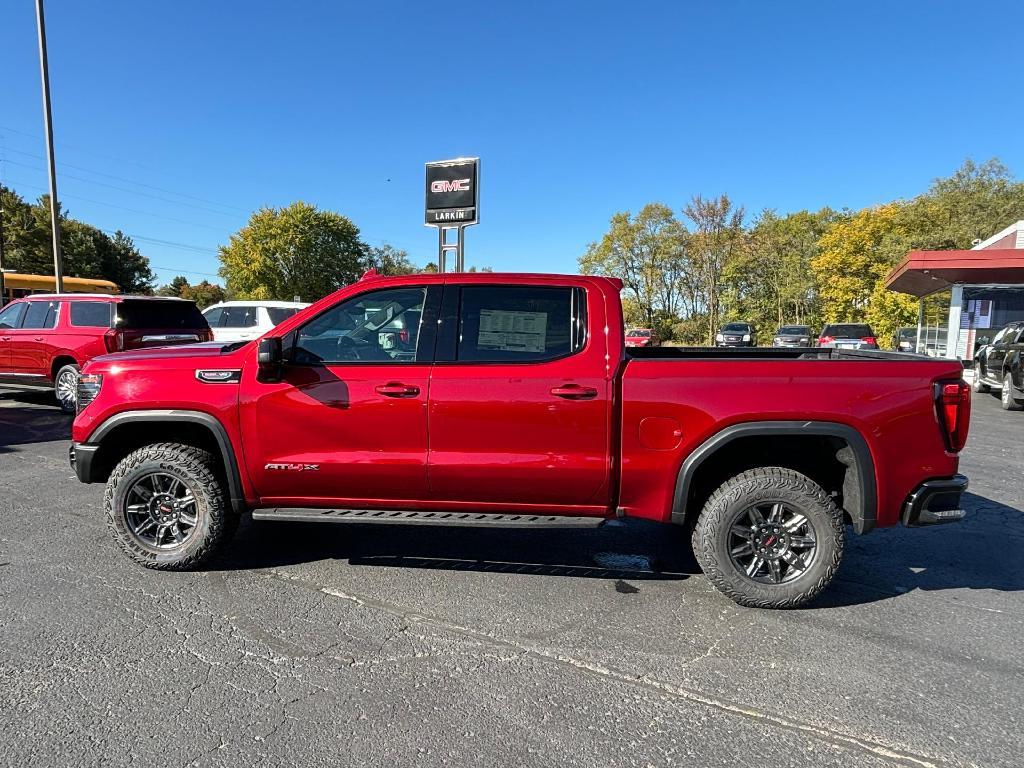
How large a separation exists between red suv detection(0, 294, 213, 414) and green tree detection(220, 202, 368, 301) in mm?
38793

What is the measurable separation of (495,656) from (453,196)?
11.7 m

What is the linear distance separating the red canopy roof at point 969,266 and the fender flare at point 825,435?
16.1 metres

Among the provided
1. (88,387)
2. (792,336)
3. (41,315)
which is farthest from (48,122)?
(792,336)

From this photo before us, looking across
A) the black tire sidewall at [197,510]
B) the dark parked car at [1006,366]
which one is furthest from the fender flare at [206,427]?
the dark parked car at [1006,366]

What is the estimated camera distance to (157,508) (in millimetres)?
3949

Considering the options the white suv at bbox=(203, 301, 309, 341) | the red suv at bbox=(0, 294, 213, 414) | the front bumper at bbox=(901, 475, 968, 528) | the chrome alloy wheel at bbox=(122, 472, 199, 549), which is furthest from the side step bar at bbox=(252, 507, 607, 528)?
the white suv at bbox=(203, 301, 309, 341)

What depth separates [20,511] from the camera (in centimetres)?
509

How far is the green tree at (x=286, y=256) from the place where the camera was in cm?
4812

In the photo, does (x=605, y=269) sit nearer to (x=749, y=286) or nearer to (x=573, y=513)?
(x=749, y=286)

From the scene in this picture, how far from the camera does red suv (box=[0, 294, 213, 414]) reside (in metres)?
9.81

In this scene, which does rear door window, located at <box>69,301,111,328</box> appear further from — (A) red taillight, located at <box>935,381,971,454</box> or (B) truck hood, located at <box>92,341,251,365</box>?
(A) red taillight, located at <box>935,381,971,454</box>

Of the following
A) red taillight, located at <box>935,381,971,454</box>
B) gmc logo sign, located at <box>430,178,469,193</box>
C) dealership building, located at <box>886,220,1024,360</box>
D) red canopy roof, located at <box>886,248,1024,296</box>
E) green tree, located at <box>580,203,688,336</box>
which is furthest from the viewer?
green tree, located at <box>580,203,688,336</box>

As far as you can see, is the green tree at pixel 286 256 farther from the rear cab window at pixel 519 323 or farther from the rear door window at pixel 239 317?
the rear cab window at pixel 519 323

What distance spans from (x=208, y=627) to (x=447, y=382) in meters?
1.79
